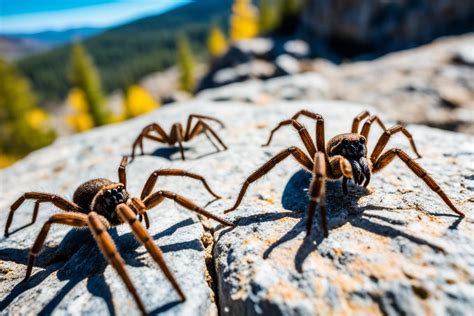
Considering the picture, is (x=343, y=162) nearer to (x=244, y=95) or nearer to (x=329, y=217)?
(x=329, y=217)

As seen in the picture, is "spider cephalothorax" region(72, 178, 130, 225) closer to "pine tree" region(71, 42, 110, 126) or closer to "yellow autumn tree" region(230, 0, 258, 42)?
"pine tree" region(71, 42, 110, 126)

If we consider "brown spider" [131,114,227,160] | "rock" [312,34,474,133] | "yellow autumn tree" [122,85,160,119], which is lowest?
"yellow autumn tree" [122,85,160,119]

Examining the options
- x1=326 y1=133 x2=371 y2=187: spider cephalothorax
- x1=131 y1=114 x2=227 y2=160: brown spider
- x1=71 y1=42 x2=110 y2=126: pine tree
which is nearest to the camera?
x1=326 y1=133 x2=371 y2=187: spider cephalothorax

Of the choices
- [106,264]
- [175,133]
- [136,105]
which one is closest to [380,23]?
[136,105]

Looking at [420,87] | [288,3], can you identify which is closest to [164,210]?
[420,87]

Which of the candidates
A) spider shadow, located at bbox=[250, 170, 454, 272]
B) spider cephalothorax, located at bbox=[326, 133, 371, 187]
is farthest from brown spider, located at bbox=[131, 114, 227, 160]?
spider cephalothorax, located at bbox=[326, 133, 371, 187]

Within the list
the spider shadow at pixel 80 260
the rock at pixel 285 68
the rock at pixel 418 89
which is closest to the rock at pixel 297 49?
the rock at pixel 285 68

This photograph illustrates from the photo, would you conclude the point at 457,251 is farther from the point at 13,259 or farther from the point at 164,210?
the point at 13,259
